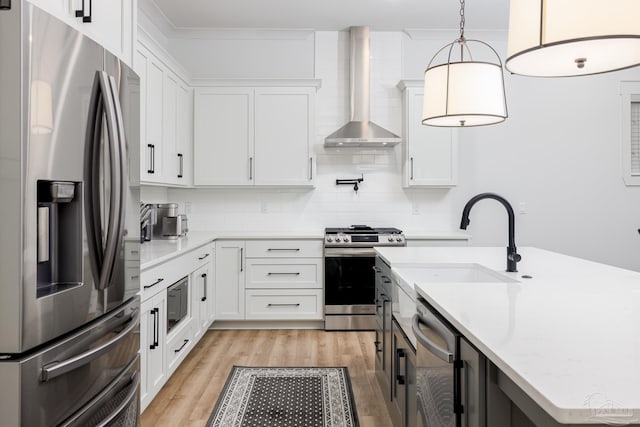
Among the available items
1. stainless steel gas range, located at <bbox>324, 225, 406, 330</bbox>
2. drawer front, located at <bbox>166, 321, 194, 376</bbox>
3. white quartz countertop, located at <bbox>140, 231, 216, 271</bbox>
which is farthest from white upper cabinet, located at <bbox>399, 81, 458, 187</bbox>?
drawer front, located at <bbox>166, 321, 194, 376</bbox>

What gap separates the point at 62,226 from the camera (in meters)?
1.31

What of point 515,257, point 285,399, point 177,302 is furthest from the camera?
point 177,302

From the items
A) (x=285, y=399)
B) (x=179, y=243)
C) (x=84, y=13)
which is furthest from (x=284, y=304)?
(x=84, y=13)

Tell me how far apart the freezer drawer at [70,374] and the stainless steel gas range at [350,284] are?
2.52 metres

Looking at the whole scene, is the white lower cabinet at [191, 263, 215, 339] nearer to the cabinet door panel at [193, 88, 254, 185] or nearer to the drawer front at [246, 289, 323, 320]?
the drawer front at [246, 289, 323, 320]

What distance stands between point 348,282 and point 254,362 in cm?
120

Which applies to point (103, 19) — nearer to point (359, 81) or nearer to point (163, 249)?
point (163, 249)

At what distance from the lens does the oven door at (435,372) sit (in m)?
1.17

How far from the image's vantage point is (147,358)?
2.39 metres

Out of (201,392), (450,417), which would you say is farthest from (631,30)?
(201,392)

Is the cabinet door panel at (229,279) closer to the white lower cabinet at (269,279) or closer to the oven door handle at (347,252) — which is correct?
the white lower cabinet at (269,279)

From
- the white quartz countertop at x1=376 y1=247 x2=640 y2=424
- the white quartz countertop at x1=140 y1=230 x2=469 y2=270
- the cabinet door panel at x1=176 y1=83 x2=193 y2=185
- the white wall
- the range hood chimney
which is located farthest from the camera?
the white wall

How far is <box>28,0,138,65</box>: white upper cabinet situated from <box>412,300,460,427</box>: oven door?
1562mm

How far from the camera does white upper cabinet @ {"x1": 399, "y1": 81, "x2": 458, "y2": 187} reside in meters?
4.30
